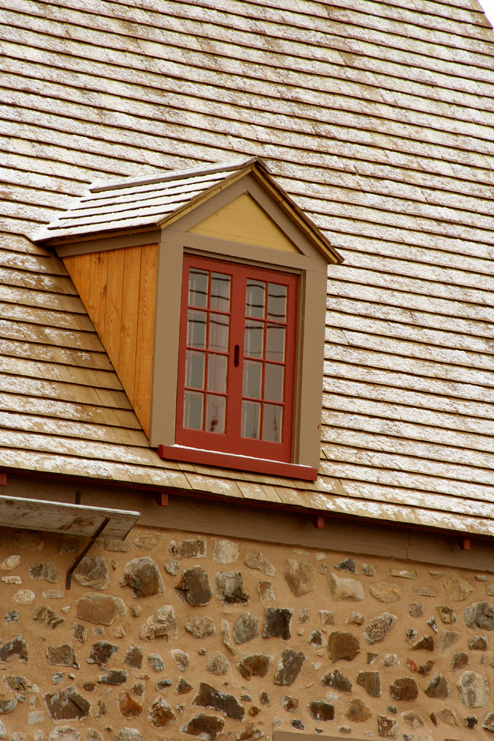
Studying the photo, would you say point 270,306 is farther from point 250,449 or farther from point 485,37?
point 485,37

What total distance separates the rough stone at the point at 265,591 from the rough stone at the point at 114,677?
1.00 m

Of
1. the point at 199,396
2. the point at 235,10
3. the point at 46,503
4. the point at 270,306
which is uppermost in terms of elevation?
the point at 235,10

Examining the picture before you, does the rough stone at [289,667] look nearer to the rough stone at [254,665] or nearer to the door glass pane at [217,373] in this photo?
the rough stone at [254,665]

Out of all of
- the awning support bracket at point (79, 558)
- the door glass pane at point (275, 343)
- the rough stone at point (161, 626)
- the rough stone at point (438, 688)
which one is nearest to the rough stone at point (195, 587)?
the rough stone at point (161, 626)

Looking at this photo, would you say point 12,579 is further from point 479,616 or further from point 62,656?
point 479,616

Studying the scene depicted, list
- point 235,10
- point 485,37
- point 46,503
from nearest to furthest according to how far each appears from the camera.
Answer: point 46,503
point 235,10
point 485,37

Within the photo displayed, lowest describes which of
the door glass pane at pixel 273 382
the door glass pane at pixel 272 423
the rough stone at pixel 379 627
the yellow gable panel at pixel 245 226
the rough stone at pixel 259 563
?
the rough stone at pixel 379 627

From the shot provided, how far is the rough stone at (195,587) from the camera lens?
7910mm

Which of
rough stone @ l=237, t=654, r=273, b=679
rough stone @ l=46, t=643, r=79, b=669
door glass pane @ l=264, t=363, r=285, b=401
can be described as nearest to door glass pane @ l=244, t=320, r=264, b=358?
door glass pane @ l=264, t=363, r=285, b=401

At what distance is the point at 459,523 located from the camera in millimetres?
8734

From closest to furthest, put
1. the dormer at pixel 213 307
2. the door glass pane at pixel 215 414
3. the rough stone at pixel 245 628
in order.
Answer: the rough stone at pixel 245 628 < the dormer at pixel 213 307 < the door glass pane at pixel 215 414

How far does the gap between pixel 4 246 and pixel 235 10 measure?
3718mm

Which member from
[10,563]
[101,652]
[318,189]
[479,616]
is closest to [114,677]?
[101,652]

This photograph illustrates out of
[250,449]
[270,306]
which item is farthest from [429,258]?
[250,449]
